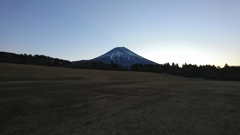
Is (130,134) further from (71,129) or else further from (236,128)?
(236,128)

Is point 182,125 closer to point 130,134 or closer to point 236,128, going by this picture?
point 236,128

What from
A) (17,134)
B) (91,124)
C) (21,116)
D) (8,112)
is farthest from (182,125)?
(8,112)

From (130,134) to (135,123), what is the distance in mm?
1881

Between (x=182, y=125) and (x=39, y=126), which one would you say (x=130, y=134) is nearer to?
(x=182, y=125)

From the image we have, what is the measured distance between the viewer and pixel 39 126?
31.0ft

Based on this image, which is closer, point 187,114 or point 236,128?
point 236,128

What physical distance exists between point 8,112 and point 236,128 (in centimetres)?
1193

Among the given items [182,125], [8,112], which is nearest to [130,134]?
[182,125]

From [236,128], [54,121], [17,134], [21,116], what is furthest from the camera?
[21,116]

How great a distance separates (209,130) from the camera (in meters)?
9.34

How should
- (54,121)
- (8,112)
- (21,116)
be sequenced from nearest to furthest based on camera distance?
(54,121) < (21,116) < (8,112)

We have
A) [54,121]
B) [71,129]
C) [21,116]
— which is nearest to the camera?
[71,129]

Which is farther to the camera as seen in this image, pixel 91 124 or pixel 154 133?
pixel 91 124

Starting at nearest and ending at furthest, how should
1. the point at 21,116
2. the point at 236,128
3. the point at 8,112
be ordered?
the point at 236,128
the point at 21,116
the point at 8,112
